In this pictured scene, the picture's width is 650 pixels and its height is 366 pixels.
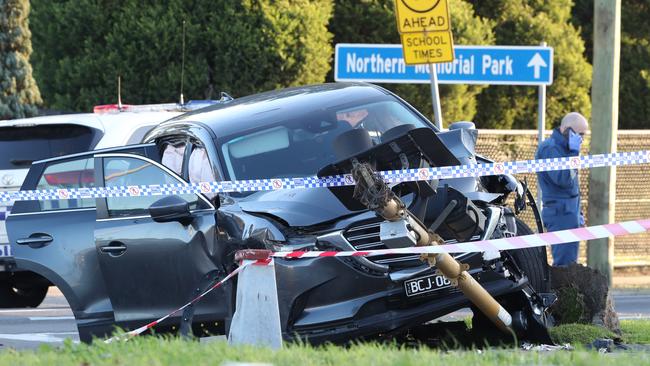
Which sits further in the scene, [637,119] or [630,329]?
[637,119]

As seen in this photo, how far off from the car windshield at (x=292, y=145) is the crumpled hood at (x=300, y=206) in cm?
44

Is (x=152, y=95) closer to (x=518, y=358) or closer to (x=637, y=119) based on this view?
(x=637, y=119)

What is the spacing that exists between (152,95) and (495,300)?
15.5 meters

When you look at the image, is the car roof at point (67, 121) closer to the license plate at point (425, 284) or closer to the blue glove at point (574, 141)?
the blue glove at point (574, 141)

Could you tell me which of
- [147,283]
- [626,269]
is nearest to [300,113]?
[147,283]

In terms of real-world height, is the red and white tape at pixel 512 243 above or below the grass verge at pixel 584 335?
above

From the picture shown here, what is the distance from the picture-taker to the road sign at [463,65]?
16750 millimetres

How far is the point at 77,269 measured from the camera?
8.80m

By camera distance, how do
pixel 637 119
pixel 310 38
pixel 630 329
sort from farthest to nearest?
pixel 637 119 < pixel 310 38 < pixel 630 329

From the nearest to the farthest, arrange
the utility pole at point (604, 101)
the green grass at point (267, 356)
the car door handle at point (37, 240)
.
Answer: the green grass at point (267, 356), the car door handle at point (37, 240), the utility pole at point (604, 101)

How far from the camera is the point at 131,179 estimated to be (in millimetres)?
9102

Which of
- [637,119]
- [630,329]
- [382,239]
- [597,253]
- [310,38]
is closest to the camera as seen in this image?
[382,239]

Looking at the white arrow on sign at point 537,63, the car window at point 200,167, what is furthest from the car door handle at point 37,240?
the white arrow on sign at point 537,63

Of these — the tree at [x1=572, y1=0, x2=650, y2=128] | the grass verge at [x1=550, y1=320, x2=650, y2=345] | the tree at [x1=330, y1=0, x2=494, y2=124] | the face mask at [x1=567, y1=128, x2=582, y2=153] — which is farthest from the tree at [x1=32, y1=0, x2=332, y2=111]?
the grass verge at [x1=550, y1=320, x2=650, y2=345]
